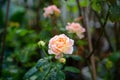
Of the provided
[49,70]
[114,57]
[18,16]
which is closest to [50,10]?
[114,57]

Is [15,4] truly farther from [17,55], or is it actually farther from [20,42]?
[17,55]

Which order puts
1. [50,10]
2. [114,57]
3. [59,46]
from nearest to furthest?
[59,46], [50,10], [114,57]

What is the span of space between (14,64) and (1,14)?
3.77 feet

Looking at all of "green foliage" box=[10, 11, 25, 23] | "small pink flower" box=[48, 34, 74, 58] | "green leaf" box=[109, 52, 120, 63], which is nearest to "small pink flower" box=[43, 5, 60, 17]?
"green leaf" box=[109, 52, 120, 63]

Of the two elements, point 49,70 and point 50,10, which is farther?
point 50,10

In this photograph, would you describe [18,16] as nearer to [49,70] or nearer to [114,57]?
[114,57]

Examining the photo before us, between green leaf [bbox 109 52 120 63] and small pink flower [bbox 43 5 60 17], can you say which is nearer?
small pink flower [bbox 43 5 60 17]

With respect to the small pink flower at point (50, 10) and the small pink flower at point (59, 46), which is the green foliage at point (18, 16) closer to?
the small pink flower at point (50, 10)

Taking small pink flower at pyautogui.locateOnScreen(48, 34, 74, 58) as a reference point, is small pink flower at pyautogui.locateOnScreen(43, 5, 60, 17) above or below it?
above

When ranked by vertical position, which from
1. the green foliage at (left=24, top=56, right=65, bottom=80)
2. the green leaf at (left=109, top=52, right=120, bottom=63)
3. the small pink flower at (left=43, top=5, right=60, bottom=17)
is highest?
the small pink flower at (left=43, top=5, right=60, bottom=17)

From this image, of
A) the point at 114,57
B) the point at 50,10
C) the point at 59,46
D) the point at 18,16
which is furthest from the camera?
the point at 18,16

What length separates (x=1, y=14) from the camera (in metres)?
3.17

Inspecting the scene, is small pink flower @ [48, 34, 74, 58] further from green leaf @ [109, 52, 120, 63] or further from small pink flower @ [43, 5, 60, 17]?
green leaf @ [109, 52, 120, 63]

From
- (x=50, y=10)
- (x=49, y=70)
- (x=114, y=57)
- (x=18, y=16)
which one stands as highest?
(x=18, y=16)
